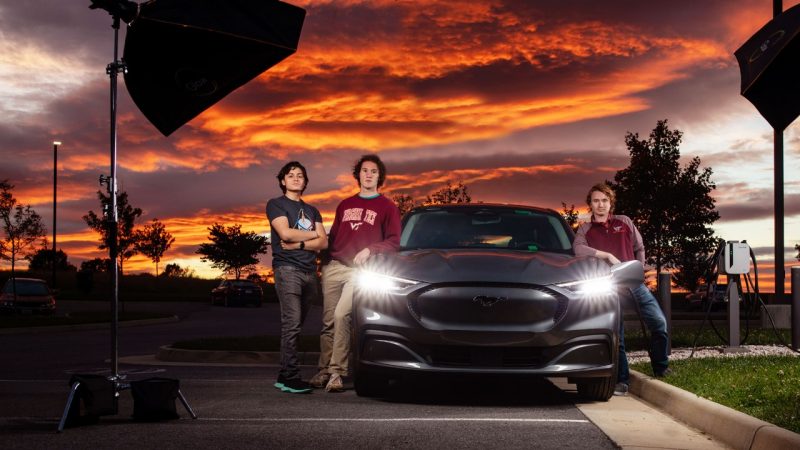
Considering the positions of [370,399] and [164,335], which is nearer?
[370,399]

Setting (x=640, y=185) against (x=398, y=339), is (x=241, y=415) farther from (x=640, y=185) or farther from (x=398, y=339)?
(x=640, y=185)

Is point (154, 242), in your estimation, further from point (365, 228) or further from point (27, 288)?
point (365, 228)

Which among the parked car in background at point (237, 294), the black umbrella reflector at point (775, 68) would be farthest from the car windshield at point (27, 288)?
the black umbrella reflector at point (775, 68)

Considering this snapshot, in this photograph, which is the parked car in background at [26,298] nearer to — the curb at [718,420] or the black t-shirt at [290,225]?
the black t-shirt at [290,225]

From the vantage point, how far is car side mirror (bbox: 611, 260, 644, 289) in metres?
7.52

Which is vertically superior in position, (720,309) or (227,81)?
(227,81)

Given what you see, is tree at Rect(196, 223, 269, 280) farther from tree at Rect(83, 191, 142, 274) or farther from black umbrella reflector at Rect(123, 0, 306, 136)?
black umbrella reflector at Rect(123, 0, 306, 136)

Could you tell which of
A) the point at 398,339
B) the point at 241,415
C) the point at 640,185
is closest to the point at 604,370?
the point at 398,339

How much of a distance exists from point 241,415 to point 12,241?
43.0 metres

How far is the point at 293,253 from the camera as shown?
27.0 ft

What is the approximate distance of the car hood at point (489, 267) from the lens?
720 centimetres

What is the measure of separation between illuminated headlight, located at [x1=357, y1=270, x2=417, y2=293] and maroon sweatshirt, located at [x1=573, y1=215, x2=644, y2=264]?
1913 mm

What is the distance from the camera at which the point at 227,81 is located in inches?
267

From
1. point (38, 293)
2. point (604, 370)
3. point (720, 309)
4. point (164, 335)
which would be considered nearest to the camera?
point (604, 370)
